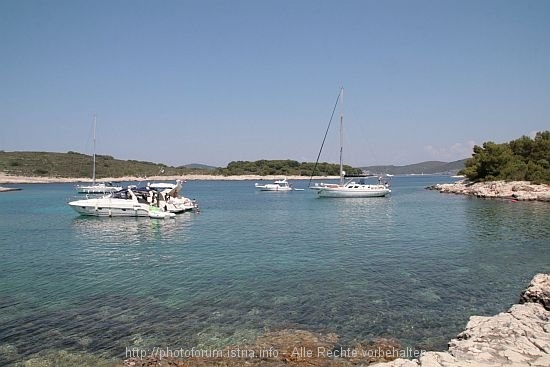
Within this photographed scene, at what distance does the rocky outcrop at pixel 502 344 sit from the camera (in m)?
7.68

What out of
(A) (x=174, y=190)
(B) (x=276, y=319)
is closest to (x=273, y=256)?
(B) (x=276, y=319)

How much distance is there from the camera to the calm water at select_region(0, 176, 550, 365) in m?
12.5

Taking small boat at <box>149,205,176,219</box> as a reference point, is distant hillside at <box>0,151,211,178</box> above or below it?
above

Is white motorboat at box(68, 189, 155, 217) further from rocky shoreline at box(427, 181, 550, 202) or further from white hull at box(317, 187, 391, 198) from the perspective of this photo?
rocky shoreline at box(427, 181, 550, 202)

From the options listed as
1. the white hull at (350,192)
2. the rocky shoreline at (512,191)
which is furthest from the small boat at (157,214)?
the rocky shoreline at (512,191)

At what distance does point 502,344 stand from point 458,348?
2.96 feet

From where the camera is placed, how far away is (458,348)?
8.50 meters

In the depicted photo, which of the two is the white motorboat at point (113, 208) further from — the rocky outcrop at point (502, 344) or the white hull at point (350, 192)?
the rocky outcrop at point (502, 344)

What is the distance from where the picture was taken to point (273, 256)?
2405 cm

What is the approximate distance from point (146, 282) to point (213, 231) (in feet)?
55.3

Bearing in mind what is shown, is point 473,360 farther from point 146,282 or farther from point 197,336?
point 146,282

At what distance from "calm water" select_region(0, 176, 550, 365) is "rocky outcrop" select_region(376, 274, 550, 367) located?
2145 mm

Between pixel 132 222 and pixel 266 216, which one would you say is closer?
pixel 132 222

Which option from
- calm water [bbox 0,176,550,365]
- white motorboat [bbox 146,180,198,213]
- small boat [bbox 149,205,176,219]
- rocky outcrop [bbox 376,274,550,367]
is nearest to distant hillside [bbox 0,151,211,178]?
white motorboat [bbox 146,180,198,213]
